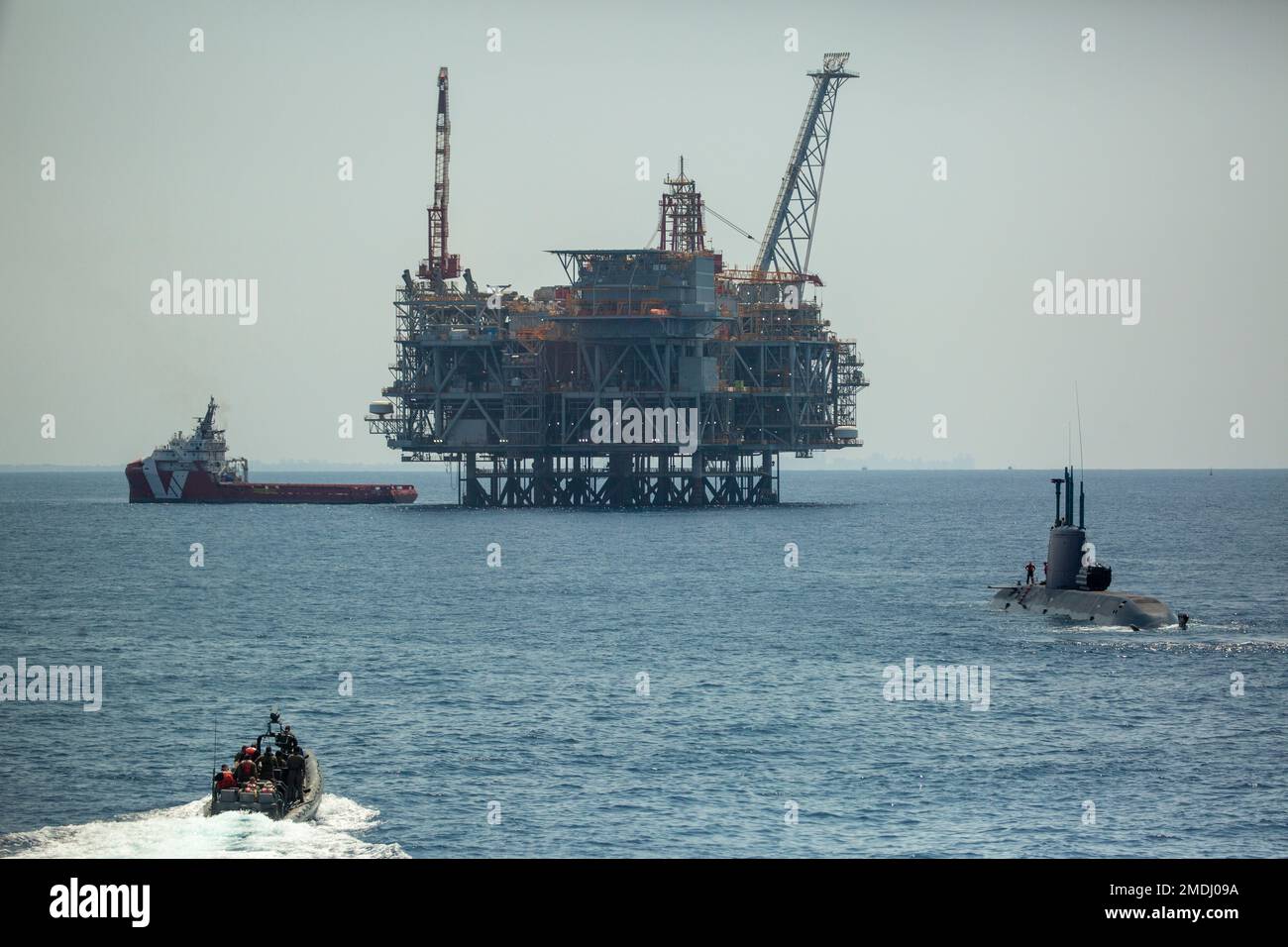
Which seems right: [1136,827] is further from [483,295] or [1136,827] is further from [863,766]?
[483,295]

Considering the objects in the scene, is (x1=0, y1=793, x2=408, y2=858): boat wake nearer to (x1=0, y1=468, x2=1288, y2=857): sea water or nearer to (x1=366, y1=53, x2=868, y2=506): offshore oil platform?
(x1=0, y1=468, x2=1288, y2=857): sea water

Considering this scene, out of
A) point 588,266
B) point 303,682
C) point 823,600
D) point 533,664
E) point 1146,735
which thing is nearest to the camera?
point 1146,735

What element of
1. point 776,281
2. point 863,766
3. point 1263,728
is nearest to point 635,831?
point 863,766

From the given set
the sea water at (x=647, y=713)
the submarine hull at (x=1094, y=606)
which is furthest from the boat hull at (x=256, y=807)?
the submarine hull at (x=1094, y=606)

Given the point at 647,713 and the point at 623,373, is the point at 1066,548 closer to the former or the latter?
the point at 647,713

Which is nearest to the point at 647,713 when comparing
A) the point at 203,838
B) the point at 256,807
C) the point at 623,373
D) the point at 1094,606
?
the point at 256,807
